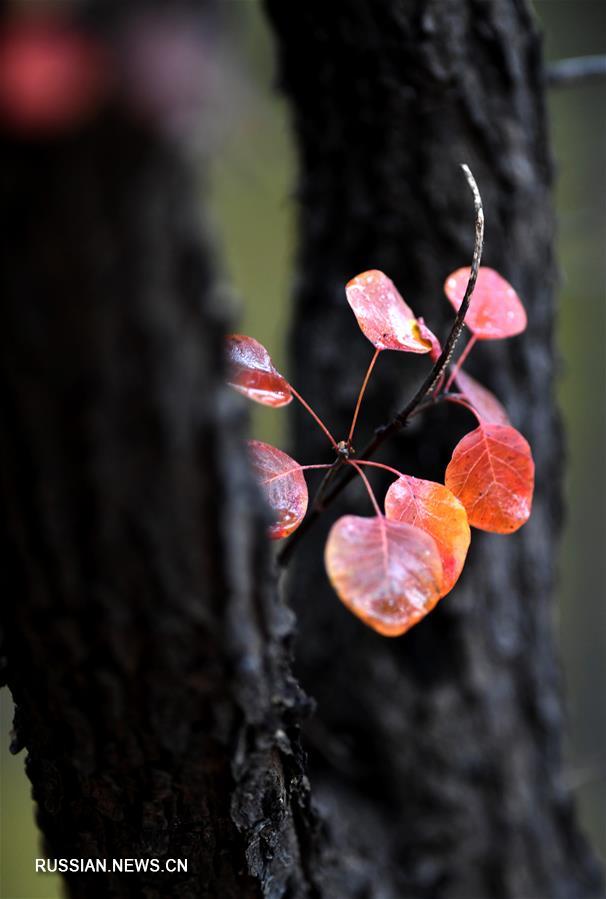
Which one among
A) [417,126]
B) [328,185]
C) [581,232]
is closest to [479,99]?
[417,126]

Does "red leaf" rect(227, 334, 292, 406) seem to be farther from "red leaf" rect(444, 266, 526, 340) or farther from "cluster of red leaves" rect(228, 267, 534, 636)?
"red leaf" rect(444, 266, 526, 340)

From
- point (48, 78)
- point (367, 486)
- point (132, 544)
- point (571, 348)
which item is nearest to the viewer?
point (48, 78)

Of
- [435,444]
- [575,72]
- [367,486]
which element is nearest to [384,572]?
[367,486]

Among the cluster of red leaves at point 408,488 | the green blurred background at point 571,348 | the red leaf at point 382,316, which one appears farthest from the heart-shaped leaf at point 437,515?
the green blurred background at point 571,348

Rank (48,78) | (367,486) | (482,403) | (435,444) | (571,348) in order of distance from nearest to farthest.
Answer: (48,78) → (367,486) → (482,403) → (435,444) → (571,348)

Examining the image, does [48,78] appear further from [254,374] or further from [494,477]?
[494,477]

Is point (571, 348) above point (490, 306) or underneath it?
above

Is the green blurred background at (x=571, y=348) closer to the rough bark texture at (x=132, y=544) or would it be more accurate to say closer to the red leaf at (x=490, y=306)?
the red leaf at (x=490, y=306)
